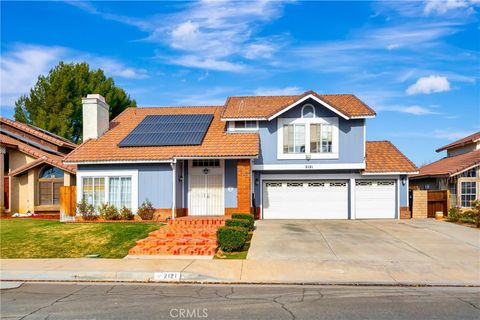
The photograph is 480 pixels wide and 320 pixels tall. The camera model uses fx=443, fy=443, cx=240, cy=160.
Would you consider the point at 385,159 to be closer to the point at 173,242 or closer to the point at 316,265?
the point at 316,265

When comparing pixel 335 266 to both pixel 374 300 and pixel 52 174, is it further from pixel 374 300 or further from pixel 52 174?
pixel 52 174

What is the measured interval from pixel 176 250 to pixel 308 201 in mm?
10714

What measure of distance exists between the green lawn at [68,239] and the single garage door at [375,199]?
1065 cm

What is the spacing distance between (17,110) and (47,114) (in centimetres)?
377

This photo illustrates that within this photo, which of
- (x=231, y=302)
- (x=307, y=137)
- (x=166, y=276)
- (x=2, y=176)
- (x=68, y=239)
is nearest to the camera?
(x=231, y=302)

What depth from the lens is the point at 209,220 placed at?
1875cm

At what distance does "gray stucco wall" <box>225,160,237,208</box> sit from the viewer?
70.1 feet

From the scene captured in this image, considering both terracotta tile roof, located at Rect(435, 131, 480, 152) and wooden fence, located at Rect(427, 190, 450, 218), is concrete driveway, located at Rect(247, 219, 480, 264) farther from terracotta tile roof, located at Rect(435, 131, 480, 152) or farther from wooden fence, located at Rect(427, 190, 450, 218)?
terracotta tile roof, located at Rect(435, 131, 480, 152)

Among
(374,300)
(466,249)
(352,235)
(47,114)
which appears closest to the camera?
(374,300)

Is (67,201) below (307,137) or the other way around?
below

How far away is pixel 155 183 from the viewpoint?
68.9 ft

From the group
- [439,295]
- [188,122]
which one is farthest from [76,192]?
[439,295]

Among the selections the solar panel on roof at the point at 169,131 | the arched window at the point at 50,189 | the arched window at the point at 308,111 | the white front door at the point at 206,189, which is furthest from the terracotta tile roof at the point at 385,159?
the arched window at the point at 50,189

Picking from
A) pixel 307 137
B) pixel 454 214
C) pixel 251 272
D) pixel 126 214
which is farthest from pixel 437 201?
pixel 126 214
